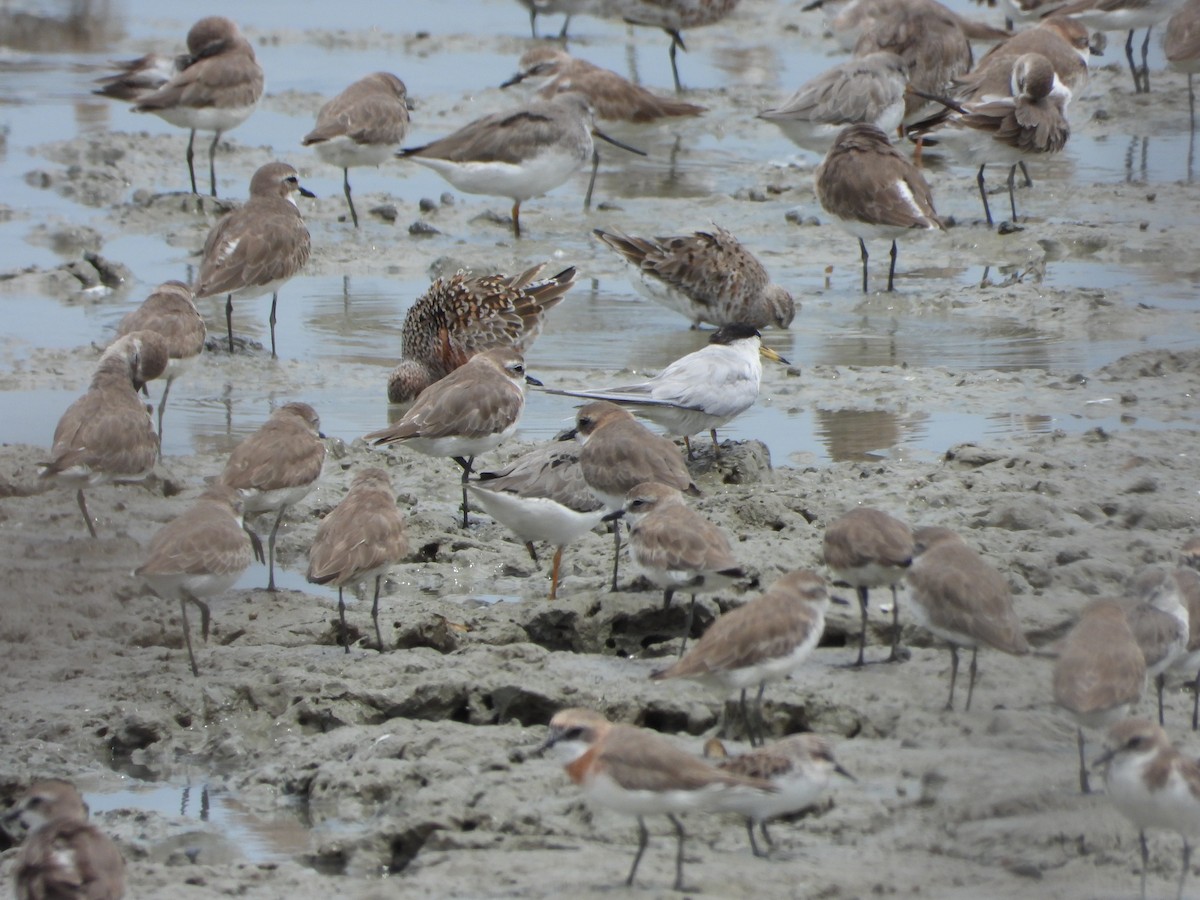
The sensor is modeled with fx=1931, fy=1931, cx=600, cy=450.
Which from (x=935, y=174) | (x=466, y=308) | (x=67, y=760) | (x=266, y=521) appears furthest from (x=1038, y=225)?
(x=67, y=760)

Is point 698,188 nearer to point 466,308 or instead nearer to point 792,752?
point 466,308

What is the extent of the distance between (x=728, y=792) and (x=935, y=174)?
Result: 39.8 feet

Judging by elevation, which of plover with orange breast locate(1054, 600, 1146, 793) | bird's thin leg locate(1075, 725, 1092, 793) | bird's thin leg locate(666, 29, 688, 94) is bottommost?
bird's thin leg locate(1075, 725, 1092, 793)

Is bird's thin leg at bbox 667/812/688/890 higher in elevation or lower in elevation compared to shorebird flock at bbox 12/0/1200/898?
lower

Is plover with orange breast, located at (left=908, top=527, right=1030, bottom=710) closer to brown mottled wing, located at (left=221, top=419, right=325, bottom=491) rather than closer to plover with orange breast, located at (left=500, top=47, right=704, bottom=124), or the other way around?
brown mottled wing, located at (left=221, top=419, right=325, bottom=491)

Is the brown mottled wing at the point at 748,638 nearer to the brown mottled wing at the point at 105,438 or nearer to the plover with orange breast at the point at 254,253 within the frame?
the brown mottled wing at the point at 105,438

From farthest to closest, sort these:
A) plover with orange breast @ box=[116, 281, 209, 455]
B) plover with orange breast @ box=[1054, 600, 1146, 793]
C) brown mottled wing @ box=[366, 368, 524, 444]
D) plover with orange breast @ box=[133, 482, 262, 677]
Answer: plover with orange breast @ box=[116, 281, 209, 455] < brown mottled wing @ box=[366, 368, 524, 444] < plover with orange breast @ box=[133, 482, 262, 677] < plover with orange breast @ box=[1054, 600, 1146, 793]

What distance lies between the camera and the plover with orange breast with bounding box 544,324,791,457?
9.58 meters

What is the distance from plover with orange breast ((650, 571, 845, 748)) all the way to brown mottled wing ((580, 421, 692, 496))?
5.47 ft

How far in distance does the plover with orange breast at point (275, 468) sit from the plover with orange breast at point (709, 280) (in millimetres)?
4229

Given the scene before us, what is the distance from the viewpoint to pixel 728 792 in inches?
206

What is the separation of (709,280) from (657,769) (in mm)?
7358

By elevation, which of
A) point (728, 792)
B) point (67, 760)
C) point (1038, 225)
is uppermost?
point (1038, 225)

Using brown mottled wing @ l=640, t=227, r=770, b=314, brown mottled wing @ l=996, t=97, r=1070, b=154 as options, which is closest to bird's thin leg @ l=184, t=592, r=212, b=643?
brown mottled wing @ l=640, t=227, r=770, b=314
